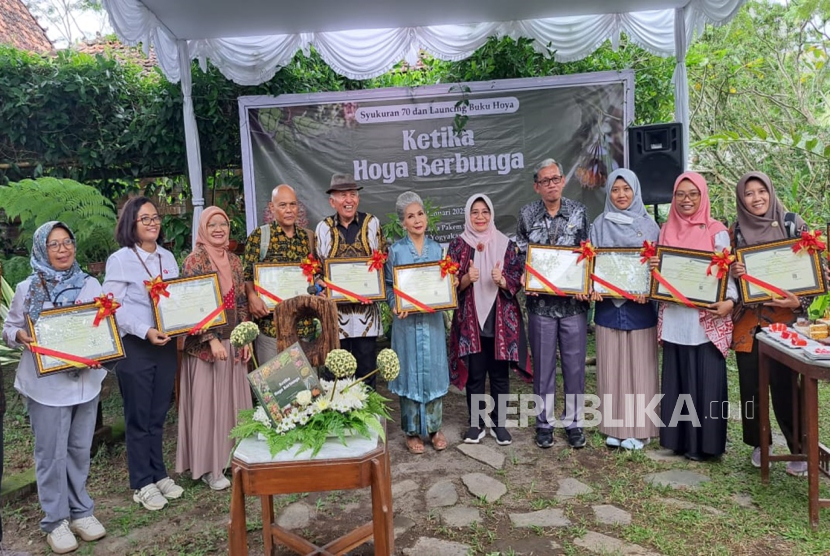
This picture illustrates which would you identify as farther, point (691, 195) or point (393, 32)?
point (393, 32)

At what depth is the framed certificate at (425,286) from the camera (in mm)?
4059

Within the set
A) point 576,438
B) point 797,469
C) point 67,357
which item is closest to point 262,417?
point 67,357

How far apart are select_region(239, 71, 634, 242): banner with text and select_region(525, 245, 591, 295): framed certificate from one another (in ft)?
8.77

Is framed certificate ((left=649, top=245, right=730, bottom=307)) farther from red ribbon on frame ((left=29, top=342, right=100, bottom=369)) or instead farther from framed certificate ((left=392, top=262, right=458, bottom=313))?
red ribbon on frame ((left=29, top=342, right=100, bottom=369))

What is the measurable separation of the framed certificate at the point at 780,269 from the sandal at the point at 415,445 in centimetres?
242

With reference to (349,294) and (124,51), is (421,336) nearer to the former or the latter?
(349,294)

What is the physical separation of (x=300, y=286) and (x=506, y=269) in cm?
150

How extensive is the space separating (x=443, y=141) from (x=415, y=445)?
3.65 metres

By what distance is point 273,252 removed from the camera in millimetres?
4281

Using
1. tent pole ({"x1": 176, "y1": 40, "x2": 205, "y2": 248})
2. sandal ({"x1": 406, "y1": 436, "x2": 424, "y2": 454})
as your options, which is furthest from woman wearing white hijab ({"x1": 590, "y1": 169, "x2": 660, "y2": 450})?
tent pole ({"x1": 176, "y1": 40, "x2": 205, "y2": 248})

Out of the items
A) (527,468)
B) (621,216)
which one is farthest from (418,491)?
(621,216)

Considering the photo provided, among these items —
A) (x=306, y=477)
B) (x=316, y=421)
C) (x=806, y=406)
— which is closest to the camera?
(x=306, y=477)

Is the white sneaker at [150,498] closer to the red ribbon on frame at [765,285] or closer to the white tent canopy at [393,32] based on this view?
the white tent canopy at [393,32]

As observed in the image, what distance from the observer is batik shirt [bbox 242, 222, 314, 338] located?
422 cm
